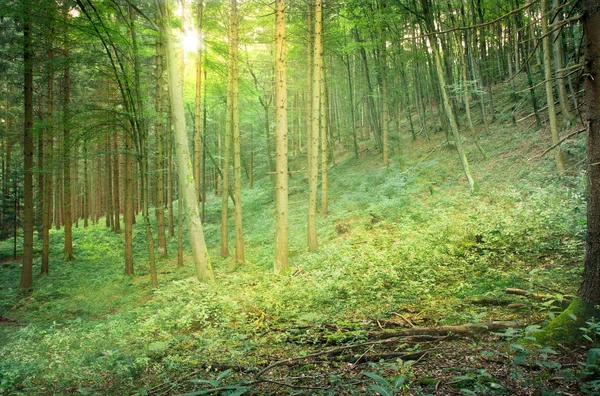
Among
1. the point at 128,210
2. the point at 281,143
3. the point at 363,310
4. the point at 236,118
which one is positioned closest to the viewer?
the point at 363,310

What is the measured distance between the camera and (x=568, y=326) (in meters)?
3.47

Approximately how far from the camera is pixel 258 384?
3.56m

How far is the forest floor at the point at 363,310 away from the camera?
3379mm

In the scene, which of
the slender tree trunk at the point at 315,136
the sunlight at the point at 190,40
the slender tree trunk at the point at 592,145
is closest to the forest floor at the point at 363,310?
the slender tree trunk at the point at 592,145

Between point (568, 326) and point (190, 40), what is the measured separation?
1117 centimetres

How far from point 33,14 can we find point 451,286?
Answer: 12.1 meters

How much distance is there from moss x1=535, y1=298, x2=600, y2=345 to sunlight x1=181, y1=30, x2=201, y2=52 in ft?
35.3

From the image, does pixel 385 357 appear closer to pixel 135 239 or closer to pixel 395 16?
pixel 395 16

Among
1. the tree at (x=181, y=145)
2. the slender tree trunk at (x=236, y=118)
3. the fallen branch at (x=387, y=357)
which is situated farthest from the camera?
the slender tree trunk at (x=236, y=118)

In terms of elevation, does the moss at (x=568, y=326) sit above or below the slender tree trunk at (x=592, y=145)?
below

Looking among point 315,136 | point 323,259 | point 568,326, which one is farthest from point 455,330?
point 315,136

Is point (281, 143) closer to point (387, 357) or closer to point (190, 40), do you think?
point (190, 40)

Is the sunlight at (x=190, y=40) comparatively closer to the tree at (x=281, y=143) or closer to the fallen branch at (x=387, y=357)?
the tree at (x=281, y=143)

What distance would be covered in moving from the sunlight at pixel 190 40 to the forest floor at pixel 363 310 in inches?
292
